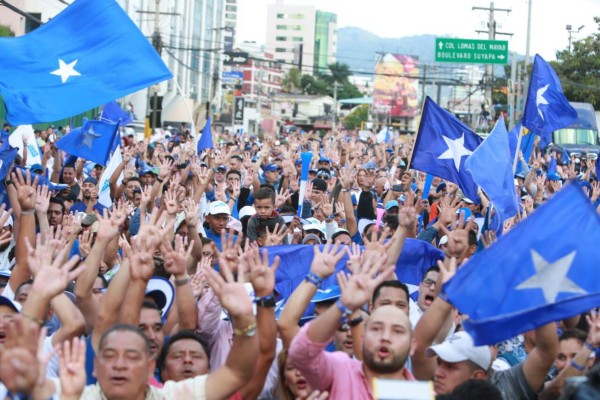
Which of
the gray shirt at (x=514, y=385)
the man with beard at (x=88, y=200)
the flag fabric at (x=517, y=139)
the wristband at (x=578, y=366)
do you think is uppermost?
the flag fabric at (x=517, y=139)

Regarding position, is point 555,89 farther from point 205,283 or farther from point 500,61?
point 500,61

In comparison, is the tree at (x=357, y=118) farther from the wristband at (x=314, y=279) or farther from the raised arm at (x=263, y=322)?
the raised arm at (x=263, y=322)

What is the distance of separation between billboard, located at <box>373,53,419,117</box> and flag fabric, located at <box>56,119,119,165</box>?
101495 millimetres

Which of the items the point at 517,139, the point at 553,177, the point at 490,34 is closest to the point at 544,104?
the point at 517,139

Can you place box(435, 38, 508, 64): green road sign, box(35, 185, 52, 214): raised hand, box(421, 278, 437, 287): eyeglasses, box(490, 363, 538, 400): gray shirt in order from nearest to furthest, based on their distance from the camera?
1. box(490, 363, 538, 400): gray shirt
2. box(421, 278, 437, 287): eyeglasses
3. box(35, 185, 52, 214): raised hand
4. box(435, 38, 508, 64): green road sign

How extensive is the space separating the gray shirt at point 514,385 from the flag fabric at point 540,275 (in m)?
0.73

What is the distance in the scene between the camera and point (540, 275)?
199 inches

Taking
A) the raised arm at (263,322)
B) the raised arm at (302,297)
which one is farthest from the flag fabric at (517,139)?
the raised arm at (263,322)

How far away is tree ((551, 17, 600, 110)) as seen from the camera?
4709 centimetres

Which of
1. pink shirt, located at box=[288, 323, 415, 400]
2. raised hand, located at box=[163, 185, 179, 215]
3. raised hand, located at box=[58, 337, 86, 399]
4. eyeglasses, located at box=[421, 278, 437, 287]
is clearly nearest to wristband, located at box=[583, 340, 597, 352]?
pink shirt, located at box=[288, 323, 415, 400]

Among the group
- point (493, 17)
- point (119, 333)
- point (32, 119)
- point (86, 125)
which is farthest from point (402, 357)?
point (493, 17)

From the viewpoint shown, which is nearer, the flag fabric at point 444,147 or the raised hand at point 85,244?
the raised hand at point 85,244

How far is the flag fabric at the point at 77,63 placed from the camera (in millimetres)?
9750

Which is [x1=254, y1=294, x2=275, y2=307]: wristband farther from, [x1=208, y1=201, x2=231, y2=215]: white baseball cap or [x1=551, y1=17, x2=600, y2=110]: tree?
[x1=551, y1=17, x2=600, y2=110]: tree
